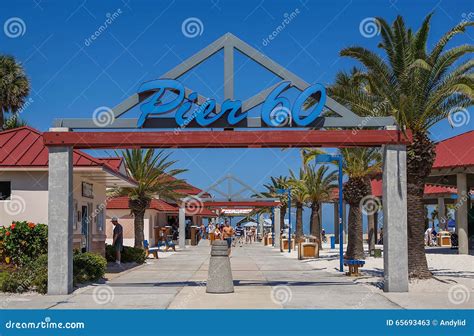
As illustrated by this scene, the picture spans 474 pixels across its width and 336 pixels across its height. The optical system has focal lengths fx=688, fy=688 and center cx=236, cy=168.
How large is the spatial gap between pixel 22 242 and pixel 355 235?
14.0 metres

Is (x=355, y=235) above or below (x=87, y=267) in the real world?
above

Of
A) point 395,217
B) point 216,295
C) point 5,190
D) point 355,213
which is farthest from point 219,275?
point 355,213

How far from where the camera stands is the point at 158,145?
17141 mm

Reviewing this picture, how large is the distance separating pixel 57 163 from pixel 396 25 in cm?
1012

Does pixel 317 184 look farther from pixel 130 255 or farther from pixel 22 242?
pixel 22 242

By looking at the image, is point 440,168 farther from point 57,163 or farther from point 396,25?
point 57,163

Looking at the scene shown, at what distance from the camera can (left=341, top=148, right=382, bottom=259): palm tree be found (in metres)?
28.1

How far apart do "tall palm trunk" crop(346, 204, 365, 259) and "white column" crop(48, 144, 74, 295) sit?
46.3 ft

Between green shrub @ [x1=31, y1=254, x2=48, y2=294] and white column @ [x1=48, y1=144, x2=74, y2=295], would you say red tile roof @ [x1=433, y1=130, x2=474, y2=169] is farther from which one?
green shrub @ [x1=31, y1=254, x2=48, y2=294]

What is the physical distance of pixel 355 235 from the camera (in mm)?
28188

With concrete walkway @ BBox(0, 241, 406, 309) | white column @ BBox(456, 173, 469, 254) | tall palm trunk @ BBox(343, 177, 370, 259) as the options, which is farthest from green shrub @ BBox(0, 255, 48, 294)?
white column @ BBox(456, 173, 469, 254)

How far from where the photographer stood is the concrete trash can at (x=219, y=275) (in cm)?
1658

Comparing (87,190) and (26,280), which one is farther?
(87,190)
